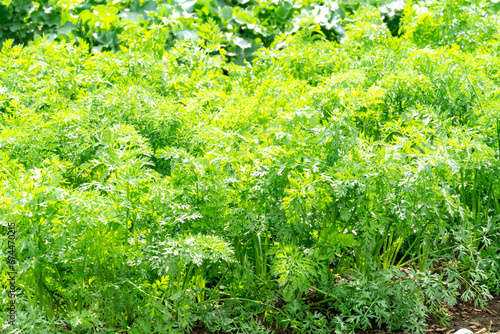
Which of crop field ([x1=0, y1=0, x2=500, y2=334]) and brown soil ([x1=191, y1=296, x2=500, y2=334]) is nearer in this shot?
crop field ([x1=0, y1=0, x2=500, y2=334])


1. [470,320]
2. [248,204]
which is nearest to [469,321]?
[470,320]

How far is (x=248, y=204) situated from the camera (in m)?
3.00

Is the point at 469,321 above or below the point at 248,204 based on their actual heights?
below

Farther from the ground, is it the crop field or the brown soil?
the crop field

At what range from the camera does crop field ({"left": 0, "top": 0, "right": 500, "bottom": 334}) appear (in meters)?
2.72

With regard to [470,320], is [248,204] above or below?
above

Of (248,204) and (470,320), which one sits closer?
(248,204)

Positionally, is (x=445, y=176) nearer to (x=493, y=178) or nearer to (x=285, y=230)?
(x=493, y=178)

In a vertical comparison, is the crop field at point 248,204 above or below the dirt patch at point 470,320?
above

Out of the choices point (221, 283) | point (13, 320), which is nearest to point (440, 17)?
point (221, 283)

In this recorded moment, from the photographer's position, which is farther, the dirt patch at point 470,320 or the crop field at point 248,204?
the dirt patch at point 470,320

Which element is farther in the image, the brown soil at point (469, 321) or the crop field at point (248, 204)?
the brown soil at point (469, 321)

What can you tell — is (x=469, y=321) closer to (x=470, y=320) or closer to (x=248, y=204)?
(x=470, y=320)

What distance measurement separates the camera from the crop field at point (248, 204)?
2723mm
